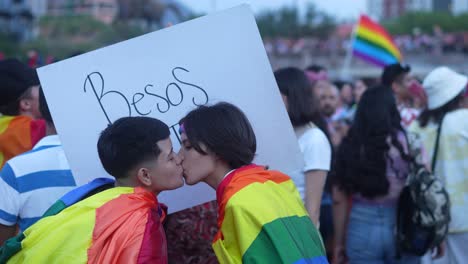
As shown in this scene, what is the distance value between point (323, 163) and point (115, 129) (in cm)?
162

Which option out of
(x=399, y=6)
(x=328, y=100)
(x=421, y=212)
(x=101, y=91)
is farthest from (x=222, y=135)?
(x=399, y=6)

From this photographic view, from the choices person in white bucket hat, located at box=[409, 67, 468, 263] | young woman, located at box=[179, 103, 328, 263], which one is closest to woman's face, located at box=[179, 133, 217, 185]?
young woman, located at box=[179, 103, 328, 263]

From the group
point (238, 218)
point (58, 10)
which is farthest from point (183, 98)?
point (58, 10)

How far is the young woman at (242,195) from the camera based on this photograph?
2.44 m

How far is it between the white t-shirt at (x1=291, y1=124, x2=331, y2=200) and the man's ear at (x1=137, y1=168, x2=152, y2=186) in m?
1.49

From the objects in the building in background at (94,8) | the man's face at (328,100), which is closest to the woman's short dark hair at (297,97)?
the man's face at (328,100)

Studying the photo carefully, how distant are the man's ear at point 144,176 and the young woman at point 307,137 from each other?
146 cm

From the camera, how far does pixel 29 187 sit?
3305 millimetres

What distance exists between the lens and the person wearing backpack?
474 centimetres

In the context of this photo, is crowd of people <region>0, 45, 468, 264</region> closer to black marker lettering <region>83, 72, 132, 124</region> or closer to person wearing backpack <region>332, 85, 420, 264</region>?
person wearing backpack <region>332, 85, 420, 264</region>

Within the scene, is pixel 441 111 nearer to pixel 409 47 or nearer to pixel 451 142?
pixel 451 142

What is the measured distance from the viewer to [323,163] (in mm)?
4082

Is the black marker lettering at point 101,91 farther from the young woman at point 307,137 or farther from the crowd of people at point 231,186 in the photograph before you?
the young woman at point 307,137

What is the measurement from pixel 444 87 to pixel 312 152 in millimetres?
1732
